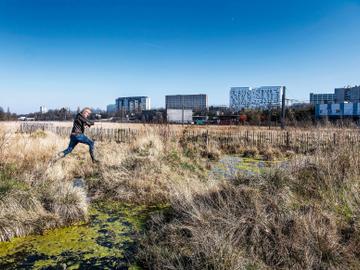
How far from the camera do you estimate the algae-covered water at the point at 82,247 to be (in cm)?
301

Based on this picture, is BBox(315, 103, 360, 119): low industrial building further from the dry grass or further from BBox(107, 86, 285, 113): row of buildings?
the dry grass

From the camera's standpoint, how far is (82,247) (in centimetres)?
340

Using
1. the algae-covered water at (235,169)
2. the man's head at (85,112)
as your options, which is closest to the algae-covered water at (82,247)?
the algae-covered water at (235,169)

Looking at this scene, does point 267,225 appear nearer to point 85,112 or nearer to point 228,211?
point 228,211

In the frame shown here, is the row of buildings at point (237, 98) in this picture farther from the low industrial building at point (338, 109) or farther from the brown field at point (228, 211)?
the brown field at point (228, 211)

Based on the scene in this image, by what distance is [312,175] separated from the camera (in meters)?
4.61

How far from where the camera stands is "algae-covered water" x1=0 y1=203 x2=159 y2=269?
3.01 meters

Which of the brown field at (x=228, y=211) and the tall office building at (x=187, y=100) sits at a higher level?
the tall office building at (x=187, y=100)

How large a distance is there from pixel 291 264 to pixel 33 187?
388 cm

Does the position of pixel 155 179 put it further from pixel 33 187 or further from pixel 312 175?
pixel 312 175

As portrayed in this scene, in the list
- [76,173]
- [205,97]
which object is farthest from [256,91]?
[76,173]

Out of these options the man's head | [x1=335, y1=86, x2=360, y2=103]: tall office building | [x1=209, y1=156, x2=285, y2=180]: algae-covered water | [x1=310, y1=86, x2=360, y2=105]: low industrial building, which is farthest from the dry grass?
[x1=335, y1=86, x2=360, y2=103]: tall office building

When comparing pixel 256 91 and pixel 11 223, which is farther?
pixel 256 91

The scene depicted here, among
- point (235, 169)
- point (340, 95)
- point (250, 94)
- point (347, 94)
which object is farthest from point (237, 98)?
point (235, 169)
